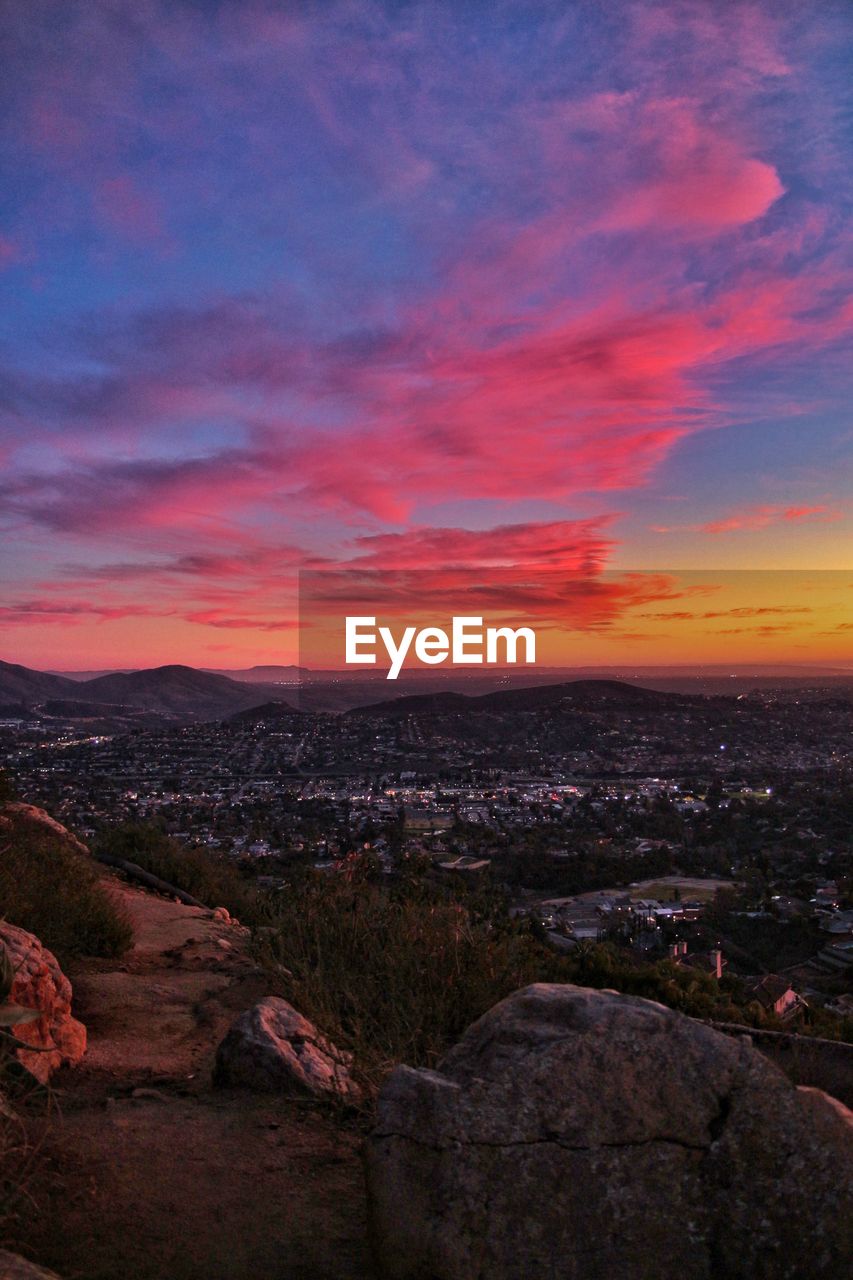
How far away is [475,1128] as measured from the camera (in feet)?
10.0

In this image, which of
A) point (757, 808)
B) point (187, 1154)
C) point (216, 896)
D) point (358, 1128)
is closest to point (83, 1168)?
point (187, 1154)

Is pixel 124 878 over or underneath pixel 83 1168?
underneath

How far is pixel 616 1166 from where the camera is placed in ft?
9.78

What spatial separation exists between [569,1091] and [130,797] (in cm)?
3052

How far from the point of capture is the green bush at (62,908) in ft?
25.8

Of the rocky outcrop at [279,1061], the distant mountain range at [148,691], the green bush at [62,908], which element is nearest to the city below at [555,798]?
the distant mountain range at [148,691]

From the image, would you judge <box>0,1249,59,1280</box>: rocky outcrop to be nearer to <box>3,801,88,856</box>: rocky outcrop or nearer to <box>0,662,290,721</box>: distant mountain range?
<box>3,801,88,856</box>: rocky outcrop

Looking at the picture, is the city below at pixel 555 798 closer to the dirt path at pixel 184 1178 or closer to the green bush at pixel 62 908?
the green bush at pixel 62 908

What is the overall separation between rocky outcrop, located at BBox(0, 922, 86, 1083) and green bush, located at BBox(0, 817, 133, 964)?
1600 mm

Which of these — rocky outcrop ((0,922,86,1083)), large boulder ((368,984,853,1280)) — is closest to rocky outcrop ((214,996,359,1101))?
rocky outcrop ((0,922,86,1083))

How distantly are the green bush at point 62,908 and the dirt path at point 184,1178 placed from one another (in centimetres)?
165

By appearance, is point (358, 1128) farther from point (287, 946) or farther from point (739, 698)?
point (739, 698)

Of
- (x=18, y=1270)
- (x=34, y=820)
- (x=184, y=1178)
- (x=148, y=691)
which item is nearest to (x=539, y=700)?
(x=34, y=820)

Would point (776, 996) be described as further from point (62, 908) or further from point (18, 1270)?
point (18, 1270)
